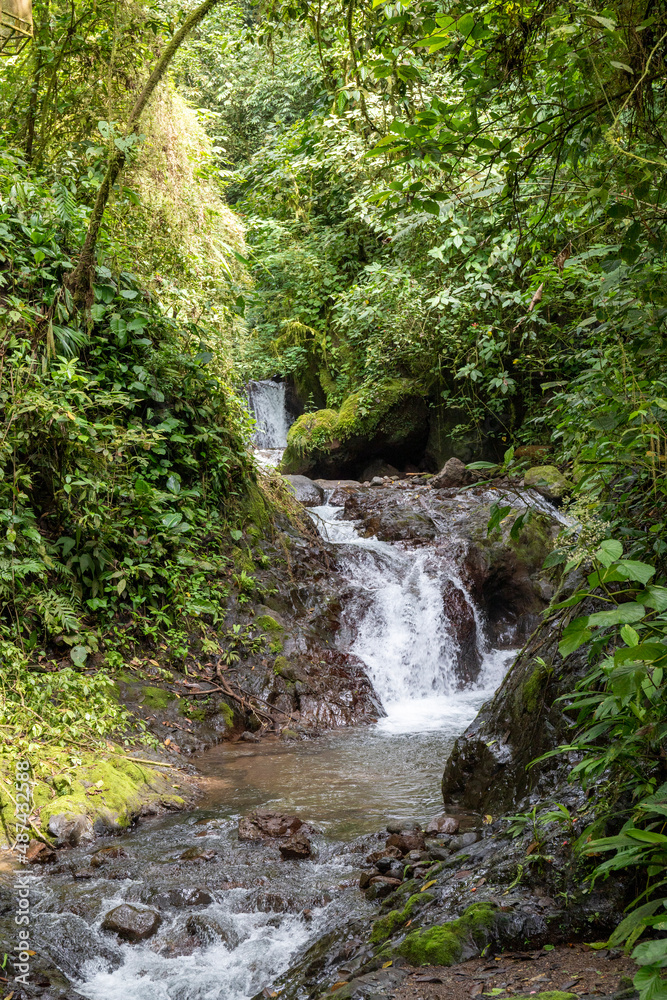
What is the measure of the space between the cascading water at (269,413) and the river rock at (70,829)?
40.3ft

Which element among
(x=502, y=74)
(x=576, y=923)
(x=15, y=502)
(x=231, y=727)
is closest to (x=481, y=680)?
(x=231, y=727)

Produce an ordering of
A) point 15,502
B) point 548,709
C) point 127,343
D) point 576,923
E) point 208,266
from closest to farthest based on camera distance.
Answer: point 576,923
point 548,709
point 15,502
point 127,343
point 208,266

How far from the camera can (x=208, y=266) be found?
8.03 metres

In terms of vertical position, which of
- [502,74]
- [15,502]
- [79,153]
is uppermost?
[79,153]

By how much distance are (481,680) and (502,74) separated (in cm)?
735

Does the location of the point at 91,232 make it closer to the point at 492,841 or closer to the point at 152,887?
the point at 152,887

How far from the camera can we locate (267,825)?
4617mm

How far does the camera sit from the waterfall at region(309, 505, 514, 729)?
27.8ft

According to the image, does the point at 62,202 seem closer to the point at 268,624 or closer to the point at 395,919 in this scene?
the point at 268,624

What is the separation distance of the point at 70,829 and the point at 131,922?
3.66ft

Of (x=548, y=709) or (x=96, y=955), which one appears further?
(x=548, y=709)

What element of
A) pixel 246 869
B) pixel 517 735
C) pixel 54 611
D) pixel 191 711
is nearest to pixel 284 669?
pixel 191 711

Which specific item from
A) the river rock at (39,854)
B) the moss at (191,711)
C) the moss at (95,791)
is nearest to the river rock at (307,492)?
the moss at (191,711)

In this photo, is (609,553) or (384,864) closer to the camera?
(609,553)
